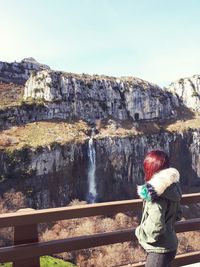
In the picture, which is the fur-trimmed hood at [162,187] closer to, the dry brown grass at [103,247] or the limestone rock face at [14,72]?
the dry brown grass at [103,247]

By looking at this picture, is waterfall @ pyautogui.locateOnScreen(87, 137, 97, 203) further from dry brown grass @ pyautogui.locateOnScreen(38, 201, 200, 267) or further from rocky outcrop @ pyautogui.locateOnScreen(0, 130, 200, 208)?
dry brown grass @ pyautogui.locateOnScreen(38, 201, 200, 267)

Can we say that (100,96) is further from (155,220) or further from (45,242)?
(155,220)

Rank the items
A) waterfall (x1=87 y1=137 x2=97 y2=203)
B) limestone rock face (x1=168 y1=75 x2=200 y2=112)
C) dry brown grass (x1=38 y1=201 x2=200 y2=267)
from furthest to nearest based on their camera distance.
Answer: limestone rock face (x1=168 y1=75 x2=200 y2=112)
waterfall (x1=87 y1=137 x2=97 y2=203)
dry brown grass (x1=38 y1=201 x2=200 y2=267)

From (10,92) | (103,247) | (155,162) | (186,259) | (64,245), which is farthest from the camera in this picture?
(10,92)

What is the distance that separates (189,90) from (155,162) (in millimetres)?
147121

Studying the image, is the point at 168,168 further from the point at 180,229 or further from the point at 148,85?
the point at 148,85

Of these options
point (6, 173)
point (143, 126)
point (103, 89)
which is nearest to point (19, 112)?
point (6, 173)

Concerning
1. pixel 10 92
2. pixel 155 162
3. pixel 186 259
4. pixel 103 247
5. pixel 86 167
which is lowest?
pixel 103 247

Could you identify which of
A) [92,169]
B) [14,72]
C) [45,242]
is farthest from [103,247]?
[14,72]

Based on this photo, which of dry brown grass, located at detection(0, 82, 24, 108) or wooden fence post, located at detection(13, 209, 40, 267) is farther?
dry brown grass, located at detection(0, 82, 24, 108)

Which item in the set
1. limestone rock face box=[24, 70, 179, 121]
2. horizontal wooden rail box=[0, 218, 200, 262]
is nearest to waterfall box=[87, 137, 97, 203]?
limestone rock face box=[24, 70, 179, 121]

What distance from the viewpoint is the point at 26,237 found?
5.40 metres

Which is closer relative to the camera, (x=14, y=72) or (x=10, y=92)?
(x=10, y=92)

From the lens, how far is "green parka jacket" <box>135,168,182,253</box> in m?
4.79
